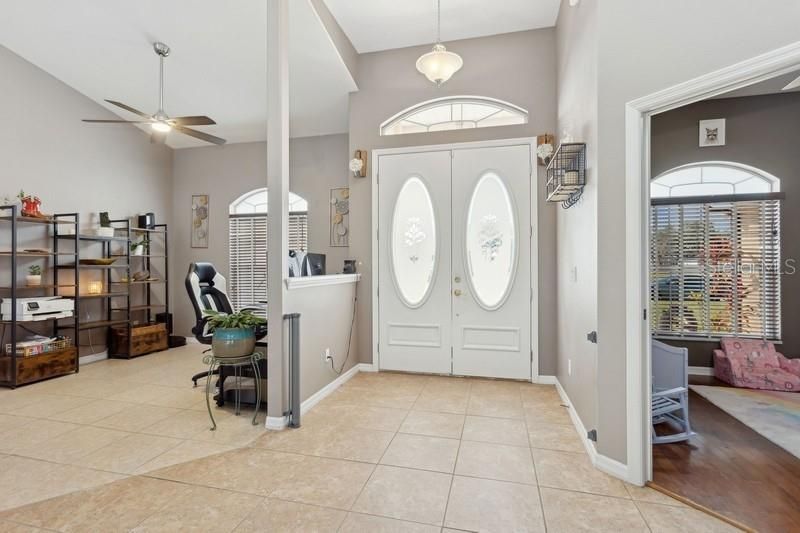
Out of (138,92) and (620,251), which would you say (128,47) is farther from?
(620,251)

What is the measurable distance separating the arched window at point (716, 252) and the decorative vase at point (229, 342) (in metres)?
3.92

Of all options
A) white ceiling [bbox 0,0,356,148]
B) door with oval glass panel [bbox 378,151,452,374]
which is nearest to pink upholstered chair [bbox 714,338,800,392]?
door with oval glass panel [bbox 378,151,452,374]

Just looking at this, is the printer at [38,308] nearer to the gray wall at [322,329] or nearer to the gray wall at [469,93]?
the gray wall at [322,329]

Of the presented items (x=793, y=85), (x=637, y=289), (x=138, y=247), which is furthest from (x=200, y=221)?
(x=793, y=85)

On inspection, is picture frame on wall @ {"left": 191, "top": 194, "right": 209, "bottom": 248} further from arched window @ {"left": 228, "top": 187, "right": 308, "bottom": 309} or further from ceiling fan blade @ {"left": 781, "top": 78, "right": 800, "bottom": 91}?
ceiling fan blade @ {"left": 781, "top": 78, "right": 800, "bottom": 91}

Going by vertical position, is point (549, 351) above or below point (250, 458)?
above

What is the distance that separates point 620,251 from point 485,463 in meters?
1.55

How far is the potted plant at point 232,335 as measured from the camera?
2.94 meters

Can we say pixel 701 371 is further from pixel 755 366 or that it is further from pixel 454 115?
pixel 454 115

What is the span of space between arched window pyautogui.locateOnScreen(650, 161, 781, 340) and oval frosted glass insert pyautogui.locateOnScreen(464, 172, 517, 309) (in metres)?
1.43

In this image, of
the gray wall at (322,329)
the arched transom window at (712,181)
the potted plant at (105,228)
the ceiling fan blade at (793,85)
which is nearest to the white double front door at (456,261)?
the gray wall at (322,329)

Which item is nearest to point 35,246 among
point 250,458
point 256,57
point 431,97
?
point 256,57

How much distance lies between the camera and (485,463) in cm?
242

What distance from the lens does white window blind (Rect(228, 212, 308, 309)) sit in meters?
6.03
